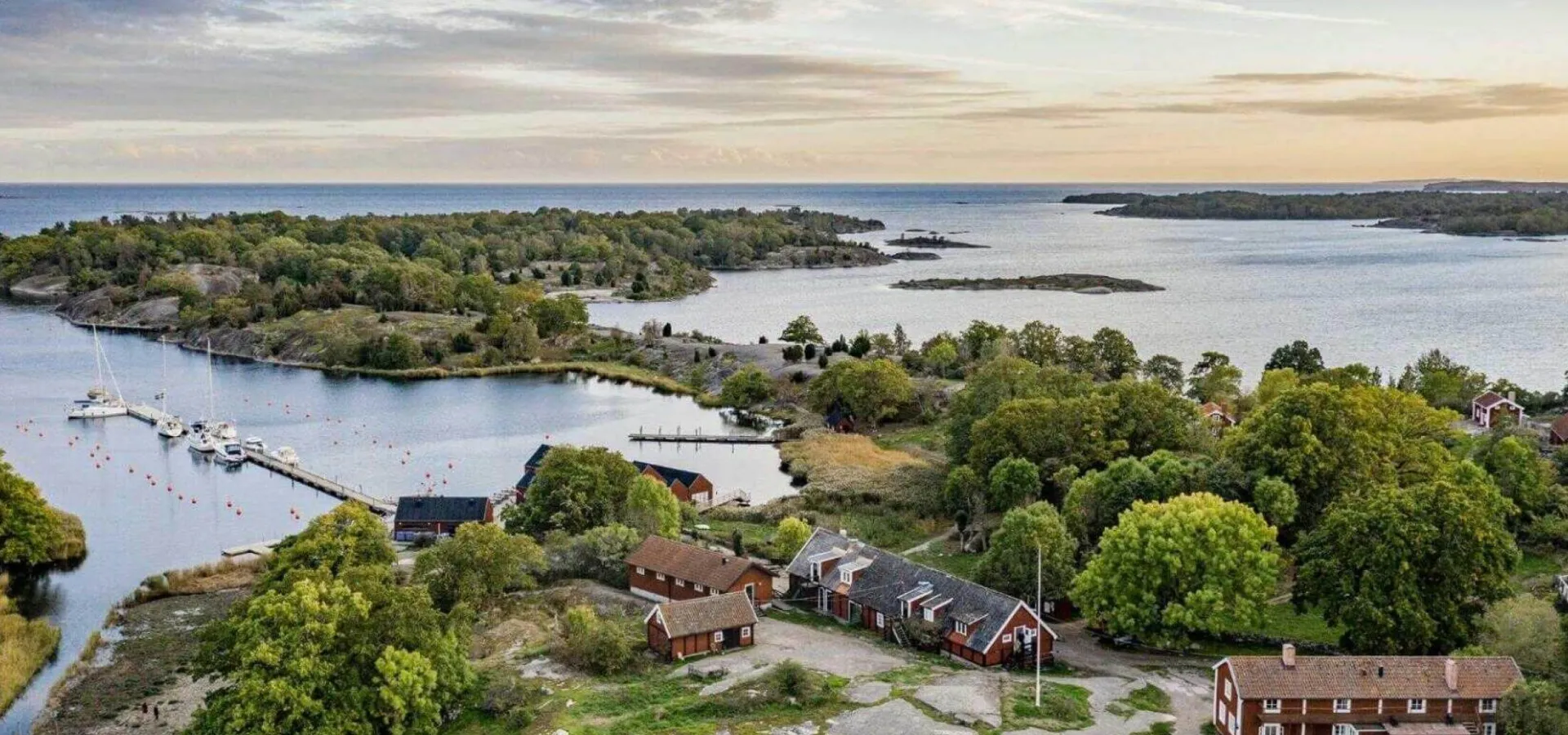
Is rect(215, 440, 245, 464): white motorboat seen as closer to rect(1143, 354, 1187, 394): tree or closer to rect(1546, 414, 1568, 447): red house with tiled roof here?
rect(1143, 354, 1187, 394): tree

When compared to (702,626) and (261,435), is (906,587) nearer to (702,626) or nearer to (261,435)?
(702,626)

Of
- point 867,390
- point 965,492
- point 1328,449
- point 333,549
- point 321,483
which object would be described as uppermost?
point 1328,449

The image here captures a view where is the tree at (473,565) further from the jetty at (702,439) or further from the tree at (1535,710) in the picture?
the jetty at (702,439)

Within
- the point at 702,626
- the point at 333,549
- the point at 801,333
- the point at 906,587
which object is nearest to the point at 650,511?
the point at 702,626

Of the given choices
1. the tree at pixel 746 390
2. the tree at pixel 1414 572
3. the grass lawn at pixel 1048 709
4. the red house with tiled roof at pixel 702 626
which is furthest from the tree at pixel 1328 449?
the tree at pixel 746 390

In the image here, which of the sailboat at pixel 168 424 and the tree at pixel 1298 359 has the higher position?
the tree at pixel 1298 359
